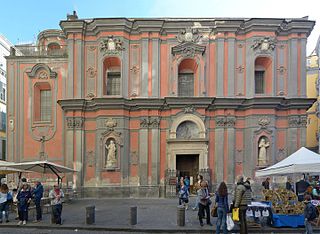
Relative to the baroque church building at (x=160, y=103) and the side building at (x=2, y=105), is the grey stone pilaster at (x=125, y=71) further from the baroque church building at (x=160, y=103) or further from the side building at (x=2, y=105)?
the side building at (x=2, y=105)

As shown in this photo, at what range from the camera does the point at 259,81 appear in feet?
75.8

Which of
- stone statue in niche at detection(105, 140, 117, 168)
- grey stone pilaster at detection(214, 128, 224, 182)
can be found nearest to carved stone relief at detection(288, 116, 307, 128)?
Answer: grey stone pilaster at detection(214, 128, 224, 182)

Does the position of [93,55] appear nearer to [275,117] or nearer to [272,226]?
[275,117]

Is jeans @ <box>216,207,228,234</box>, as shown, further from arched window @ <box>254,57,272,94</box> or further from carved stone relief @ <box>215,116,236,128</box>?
arched window @ <box>254,57,272,94</box>

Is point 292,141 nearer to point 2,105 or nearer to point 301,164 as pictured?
point 301,164

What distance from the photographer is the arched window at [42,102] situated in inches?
902

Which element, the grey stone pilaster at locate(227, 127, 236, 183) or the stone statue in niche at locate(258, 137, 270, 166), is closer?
the grey stone pilaster at locate(227, 127, 236, 183)

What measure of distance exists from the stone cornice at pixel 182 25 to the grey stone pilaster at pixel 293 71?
1.20m

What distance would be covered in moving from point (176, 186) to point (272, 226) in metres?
9.99

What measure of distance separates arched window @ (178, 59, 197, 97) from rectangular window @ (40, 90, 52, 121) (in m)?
10.5

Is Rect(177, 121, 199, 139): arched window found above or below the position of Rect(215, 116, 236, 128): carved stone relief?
below

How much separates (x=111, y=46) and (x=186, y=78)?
6.30 m

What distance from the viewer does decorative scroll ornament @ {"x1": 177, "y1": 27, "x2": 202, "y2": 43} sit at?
2192cm

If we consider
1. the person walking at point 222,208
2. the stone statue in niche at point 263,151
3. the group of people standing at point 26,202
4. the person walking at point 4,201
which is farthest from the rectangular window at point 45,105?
the person walking at point 222,208
